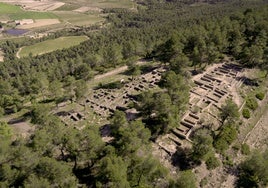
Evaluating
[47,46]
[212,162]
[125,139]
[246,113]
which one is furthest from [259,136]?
[47,46]

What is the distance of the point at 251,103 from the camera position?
70.2m

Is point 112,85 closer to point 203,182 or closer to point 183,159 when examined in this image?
point 183,159

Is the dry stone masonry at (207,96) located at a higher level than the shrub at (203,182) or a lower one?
higher

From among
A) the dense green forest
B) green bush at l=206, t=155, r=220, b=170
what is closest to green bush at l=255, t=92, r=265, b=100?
the dense green forest

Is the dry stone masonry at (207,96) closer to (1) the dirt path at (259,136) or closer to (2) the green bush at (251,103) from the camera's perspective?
(2) the green bush at (251,103)

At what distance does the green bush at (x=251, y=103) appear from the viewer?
2731 inches

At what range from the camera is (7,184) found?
39844 mm

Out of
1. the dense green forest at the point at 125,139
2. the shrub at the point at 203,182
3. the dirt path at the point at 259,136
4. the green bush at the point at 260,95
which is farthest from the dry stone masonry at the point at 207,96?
the dirt path at the point at 259,136

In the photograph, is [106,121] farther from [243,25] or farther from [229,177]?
[243,25]

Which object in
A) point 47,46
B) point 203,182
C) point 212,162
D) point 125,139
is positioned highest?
point 125,139

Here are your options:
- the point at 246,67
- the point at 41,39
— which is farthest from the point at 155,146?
the point at 41,39

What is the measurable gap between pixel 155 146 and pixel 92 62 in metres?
56.7

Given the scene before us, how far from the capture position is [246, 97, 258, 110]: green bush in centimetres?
6938

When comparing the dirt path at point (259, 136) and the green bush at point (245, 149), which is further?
the dirt path at point (259, 136)
